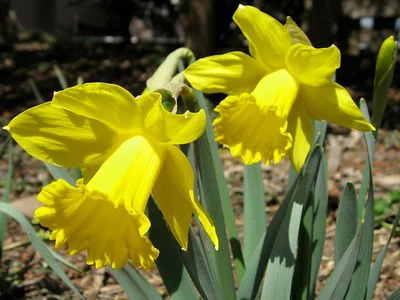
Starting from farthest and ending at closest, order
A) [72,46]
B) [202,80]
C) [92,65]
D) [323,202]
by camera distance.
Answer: [72,46]
[92,65]
[323,202]
[202,80]

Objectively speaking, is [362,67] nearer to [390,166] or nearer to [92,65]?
[92,65]

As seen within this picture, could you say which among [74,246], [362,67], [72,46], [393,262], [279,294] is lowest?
[72,46]

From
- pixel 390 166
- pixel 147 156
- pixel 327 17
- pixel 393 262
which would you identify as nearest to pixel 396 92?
pixel 327 17

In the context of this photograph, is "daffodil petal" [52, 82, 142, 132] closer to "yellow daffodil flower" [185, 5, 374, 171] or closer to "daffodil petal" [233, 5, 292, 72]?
"yellow daffodil flower" [185, 5, 374, 171]

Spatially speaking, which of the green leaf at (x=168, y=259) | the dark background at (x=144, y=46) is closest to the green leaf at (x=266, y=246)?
the green leaf at (x=168, y=259)

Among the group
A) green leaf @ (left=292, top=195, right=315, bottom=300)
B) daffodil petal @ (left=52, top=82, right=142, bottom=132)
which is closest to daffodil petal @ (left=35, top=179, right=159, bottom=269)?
daffodil petal @ (left=52, top=82, right=142, bottom=132)

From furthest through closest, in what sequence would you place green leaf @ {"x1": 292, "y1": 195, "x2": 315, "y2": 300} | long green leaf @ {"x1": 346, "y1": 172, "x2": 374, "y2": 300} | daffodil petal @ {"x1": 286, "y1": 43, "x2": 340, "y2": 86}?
green leaf @ {"x1": 292, "y1": 195, "x2": 315, "y2": 300}, long green leaf @ {"x1": 346, "y1": 172, "x2": 374, "y2": 300}, daffodil petal @ {"x1": 286, "y1": 43, "x2": 340, "y2": 86}

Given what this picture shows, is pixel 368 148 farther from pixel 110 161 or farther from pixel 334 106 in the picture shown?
pixel 110 161
